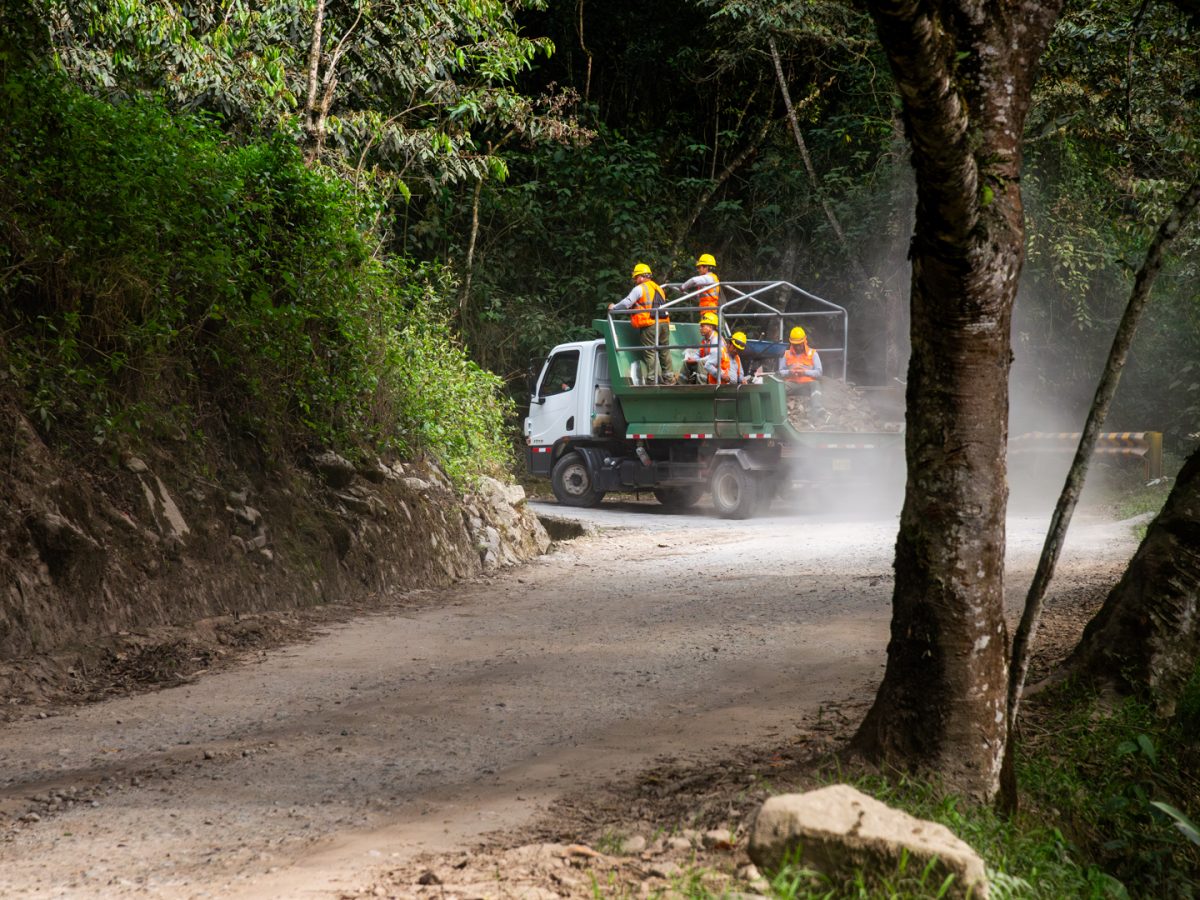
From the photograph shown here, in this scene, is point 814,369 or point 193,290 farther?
point 814,369

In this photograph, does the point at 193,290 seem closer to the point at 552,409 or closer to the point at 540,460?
the point at 552,409


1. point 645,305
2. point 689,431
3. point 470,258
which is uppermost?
point 470,258

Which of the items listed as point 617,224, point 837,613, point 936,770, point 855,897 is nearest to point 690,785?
point 936,770

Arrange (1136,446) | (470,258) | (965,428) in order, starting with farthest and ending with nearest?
(470,258)
(1136,446)
(965,428)

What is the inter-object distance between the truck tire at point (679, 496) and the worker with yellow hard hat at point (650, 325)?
6.11ft

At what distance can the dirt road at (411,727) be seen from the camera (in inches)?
166

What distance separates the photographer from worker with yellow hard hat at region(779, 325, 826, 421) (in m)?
18.2

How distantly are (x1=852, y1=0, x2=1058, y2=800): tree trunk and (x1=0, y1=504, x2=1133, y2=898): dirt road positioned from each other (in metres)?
1.23

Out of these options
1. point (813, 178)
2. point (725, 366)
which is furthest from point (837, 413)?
point (813, 178)

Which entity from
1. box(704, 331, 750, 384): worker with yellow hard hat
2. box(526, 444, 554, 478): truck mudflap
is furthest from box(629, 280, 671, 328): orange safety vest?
box(526, 444, 554, 478): truck mudflap

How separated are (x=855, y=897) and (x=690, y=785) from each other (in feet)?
4.61

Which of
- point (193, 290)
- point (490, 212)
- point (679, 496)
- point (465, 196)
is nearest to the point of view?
point (193, 290)

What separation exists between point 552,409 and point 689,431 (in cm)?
320

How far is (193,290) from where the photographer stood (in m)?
9.54
